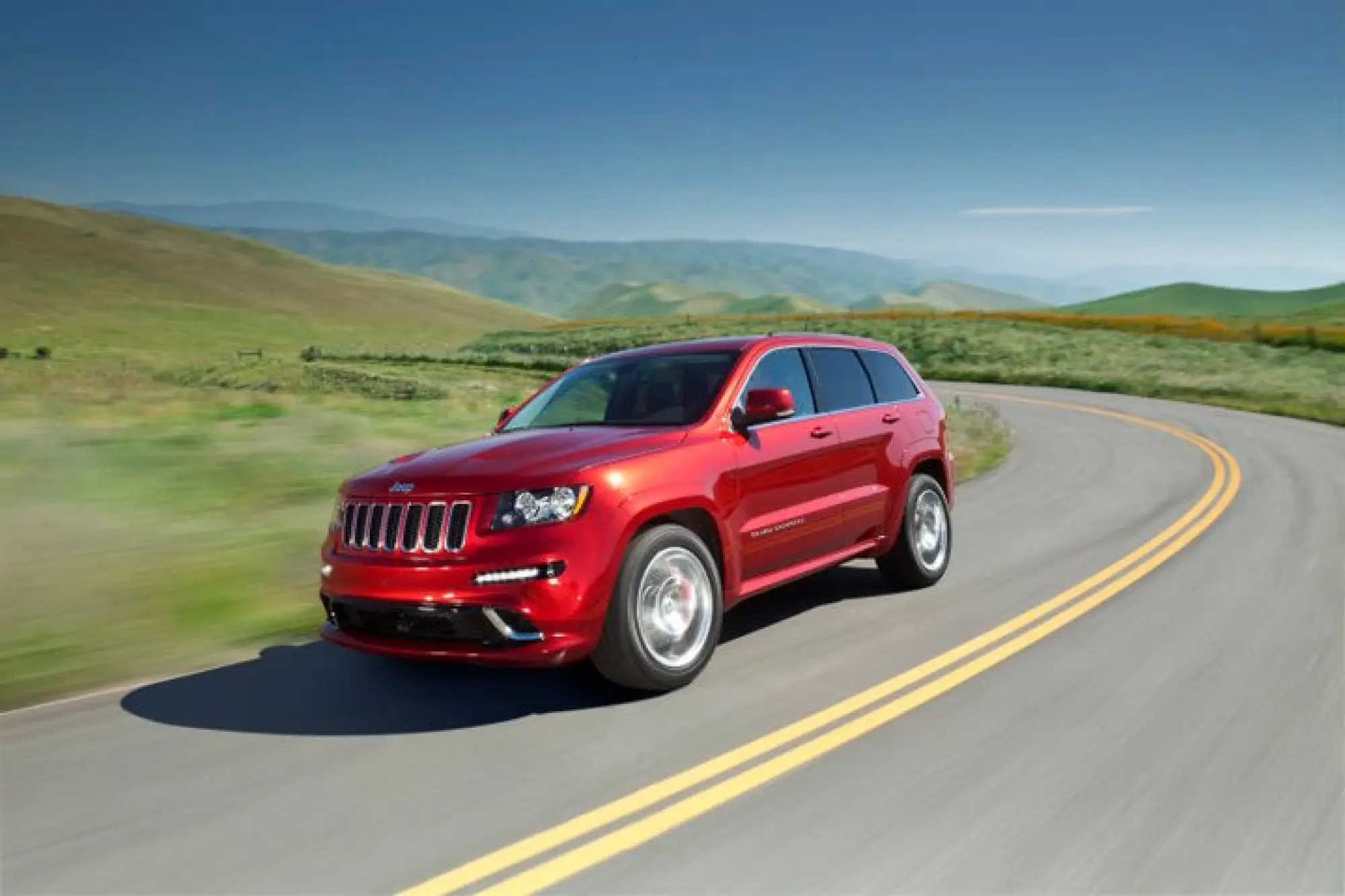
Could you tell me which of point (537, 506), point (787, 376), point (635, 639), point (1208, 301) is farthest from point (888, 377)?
point (1208, 301)

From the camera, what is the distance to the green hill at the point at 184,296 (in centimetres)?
8744

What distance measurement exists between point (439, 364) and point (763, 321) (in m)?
41.8

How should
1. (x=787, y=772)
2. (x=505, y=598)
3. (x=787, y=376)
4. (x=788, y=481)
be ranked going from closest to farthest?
(x=787, y=772) < (x=505, y=598) < (x=788, y=481) < (x=787, y=376)

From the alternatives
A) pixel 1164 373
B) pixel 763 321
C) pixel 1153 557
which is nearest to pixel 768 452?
pixel 1153 557

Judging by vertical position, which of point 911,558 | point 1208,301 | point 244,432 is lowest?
point 911,558

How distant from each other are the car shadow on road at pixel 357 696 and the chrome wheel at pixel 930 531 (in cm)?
299

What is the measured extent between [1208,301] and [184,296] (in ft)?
379

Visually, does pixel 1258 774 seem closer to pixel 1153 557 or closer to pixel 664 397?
pixel 664 397

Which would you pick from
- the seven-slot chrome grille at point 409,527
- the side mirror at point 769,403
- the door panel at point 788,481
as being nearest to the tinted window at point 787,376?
the door panel at point 788,481

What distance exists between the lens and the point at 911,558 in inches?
303

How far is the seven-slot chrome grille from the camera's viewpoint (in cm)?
506

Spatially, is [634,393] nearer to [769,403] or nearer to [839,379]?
[769,403]

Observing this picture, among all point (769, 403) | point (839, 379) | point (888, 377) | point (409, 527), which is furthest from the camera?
point (888, 377)

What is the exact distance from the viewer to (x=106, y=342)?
73.1 meters
